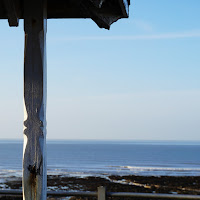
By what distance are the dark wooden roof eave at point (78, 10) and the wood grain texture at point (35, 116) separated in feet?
0.78

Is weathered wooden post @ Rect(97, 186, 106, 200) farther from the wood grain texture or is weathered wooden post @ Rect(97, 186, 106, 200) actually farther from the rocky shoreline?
the rocky shoreline

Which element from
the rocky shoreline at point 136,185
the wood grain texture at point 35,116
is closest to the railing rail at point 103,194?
the wood grain texture at point 35,116

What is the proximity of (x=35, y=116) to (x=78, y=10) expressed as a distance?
0.92m

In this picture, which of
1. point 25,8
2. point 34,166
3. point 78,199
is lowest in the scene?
point 78,199

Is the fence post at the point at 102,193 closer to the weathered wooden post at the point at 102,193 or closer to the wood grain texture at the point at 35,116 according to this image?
the weathered wooden post at the point at 102,193

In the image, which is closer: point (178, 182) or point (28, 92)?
point (28, 92)

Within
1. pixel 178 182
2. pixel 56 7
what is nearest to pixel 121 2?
pixel 56 7

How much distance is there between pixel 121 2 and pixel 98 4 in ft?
0.96

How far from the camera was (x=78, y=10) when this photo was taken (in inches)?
108

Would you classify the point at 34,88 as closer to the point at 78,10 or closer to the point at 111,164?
the point at 78,10

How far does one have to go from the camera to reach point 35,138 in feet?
7.81

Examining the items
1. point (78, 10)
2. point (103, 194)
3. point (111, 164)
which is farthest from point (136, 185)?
point (111, 164)

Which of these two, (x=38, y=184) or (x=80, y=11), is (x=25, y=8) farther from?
(x=38, y=184)

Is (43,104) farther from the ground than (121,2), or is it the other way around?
(121,2)
